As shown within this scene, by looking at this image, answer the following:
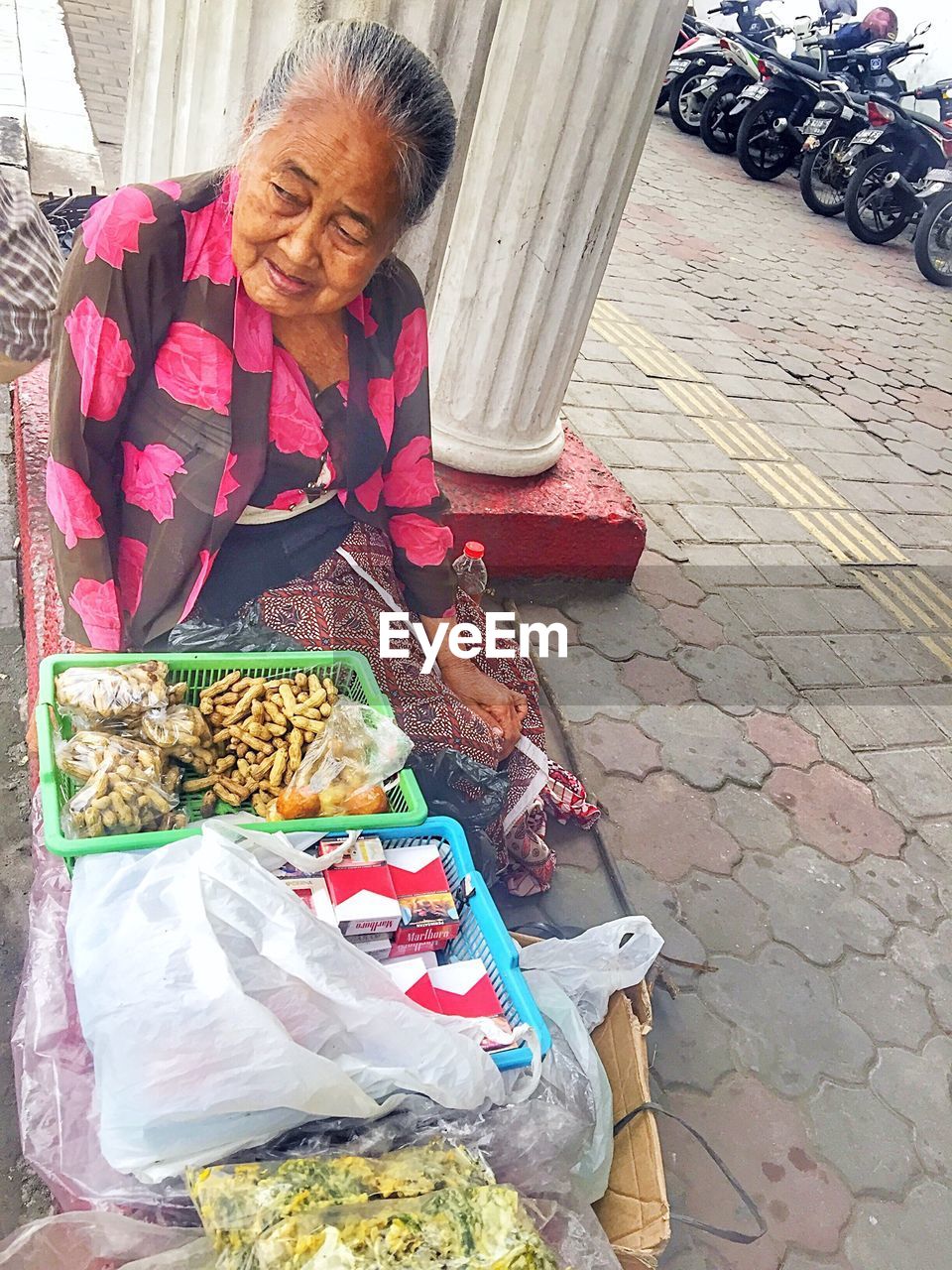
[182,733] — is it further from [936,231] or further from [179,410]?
[936,231]

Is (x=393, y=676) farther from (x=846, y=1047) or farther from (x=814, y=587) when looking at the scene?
(x=814, y=587)

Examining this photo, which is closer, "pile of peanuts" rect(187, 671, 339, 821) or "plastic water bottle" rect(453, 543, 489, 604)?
"pile of peanuts" rect(187, 671, 339, 821)

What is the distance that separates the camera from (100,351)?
5.25 feet

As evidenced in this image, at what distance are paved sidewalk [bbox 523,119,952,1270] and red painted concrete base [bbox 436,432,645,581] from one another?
13 centimetres

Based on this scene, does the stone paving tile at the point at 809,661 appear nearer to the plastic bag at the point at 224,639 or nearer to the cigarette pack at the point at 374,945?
the plastic bag at the point at 224,639

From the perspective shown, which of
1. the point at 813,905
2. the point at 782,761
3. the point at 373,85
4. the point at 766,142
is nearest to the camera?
the point at 373,85

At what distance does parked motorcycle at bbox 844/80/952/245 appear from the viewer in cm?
827

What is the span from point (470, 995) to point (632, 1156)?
15.5 inches

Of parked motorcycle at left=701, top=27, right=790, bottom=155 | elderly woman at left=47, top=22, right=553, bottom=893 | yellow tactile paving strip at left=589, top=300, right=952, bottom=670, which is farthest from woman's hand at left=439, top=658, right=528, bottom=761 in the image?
parked motorcycle at left=701, top=27, right=790, bottom=155

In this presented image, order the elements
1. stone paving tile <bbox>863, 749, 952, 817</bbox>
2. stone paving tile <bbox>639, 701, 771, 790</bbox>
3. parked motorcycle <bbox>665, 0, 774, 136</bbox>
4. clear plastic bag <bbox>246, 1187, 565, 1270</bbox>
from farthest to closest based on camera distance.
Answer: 1. parked motorcycle <bbox>665, 0, 774, 136</bbox>
2. stone paving tile <bbox>863, 749, 952, 817</bbox>
3. stone paving tile <bbox>639, 701, 771, 790</bbox>
4. clear plastic bag <bbox>246, 1187, 565, 1270</bbox>

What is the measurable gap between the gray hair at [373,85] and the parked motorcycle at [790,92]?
9147 millimetres

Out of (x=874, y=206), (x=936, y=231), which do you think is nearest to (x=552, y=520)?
(x=936, y=231)

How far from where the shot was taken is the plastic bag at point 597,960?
180 cm

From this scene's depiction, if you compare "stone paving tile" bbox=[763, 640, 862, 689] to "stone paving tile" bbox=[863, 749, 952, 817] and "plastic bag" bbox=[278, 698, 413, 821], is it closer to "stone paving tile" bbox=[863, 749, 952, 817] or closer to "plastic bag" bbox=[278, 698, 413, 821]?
"stone paving tile" bbox=[863, 749, 952, 817]
